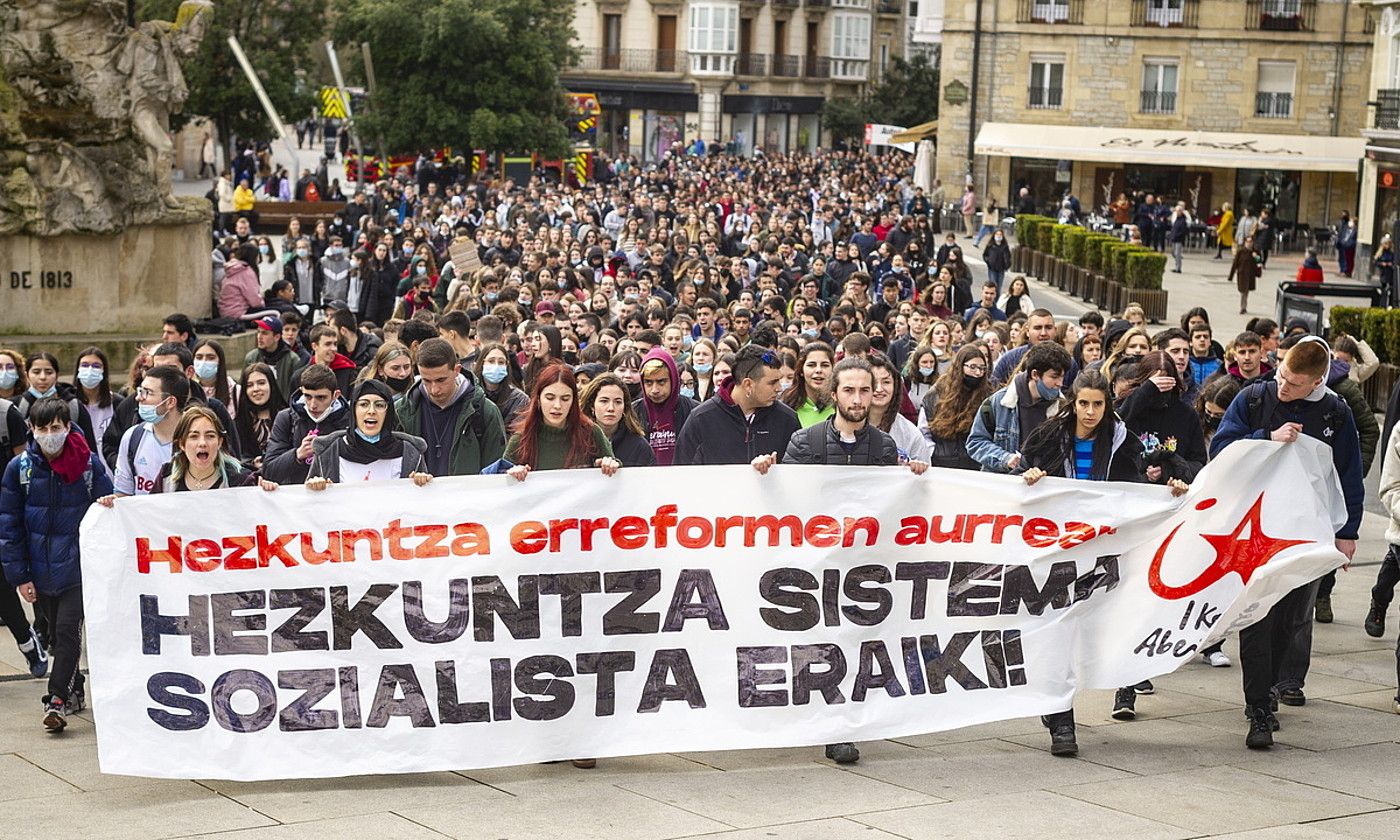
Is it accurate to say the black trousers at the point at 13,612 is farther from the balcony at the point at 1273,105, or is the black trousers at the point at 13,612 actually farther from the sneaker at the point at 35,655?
the balcony at the point at 1273,105

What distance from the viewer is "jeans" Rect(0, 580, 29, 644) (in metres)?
9.38

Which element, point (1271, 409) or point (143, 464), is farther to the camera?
point (1271, 409)

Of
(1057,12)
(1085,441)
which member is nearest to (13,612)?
(1085,441)

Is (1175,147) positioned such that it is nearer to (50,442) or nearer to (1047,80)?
(1047,80)

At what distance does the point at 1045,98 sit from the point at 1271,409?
50.7 metres

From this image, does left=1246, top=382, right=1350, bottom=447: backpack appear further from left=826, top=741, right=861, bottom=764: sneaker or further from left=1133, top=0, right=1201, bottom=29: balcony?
left=1133, top=0, right=1201, bottom=29: balcony

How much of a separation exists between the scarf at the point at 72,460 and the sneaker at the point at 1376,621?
6.60 metres

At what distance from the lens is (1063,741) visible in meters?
8.28

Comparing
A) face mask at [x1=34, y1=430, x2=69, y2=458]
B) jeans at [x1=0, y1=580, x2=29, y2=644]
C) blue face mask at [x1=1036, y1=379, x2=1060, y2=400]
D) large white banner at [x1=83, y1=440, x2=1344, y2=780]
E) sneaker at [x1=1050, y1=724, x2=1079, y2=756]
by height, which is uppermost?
blue face mask at [x1=1036, y1=379, x2=1060, y2=400]

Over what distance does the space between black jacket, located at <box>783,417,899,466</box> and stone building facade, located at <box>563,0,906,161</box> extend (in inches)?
3126

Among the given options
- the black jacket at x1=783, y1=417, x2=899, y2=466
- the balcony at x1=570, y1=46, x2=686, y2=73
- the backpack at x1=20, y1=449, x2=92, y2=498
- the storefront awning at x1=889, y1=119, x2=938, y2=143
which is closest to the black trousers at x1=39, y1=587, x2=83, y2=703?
the backpack at x1=20, y1=449, x2=92, y2=498

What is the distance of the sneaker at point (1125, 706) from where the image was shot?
8.95m

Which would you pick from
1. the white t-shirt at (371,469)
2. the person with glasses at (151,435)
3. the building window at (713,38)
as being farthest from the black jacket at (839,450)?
the building window at (713,38)

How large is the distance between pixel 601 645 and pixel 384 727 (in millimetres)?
887
